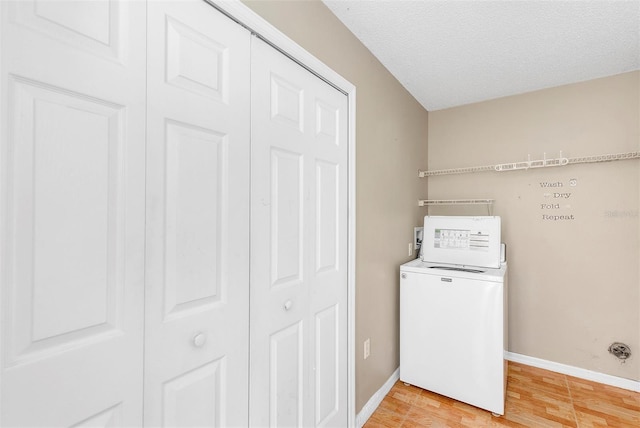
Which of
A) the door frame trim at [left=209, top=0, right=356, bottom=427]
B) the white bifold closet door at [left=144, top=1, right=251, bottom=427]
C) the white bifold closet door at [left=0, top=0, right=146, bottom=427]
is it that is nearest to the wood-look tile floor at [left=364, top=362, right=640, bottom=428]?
the door frame trim at [left=209, top=0, right=356, bottom=427]

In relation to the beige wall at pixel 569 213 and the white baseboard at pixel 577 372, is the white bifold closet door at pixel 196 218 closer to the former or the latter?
the white baseboard at pixel 577 372

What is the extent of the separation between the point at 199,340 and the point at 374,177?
4.77 feet

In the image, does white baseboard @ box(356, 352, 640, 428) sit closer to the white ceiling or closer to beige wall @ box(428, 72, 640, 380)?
beige wall @ box(428, 72, 640, 380)

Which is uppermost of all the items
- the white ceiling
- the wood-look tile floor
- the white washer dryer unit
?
the white ceiling

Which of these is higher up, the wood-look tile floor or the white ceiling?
the white ceiling

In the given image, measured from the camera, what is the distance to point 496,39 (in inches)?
71.1

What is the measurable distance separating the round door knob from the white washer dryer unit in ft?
5.35

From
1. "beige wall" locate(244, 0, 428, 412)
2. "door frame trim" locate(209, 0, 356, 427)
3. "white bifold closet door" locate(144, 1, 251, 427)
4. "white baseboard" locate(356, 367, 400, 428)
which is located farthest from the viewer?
"white baseboard" locate(356, 367, 400, 428)

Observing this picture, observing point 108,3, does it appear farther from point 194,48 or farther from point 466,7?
point 466,7

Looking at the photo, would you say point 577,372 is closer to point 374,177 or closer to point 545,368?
point 545,368

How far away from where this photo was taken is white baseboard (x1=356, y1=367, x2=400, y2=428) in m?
1.81

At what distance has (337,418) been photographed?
162cm

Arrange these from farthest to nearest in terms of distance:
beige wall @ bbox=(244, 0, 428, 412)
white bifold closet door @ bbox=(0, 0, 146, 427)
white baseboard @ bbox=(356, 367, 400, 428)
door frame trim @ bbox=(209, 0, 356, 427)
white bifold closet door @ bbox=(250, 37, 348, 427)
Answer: white baseboard @ bbox=(356, 367, 400, 428) → beige wall @ bbox=(244, 0, 428, 412) → door frame trim @ bbox=(209, 0, 356, 427) → white bifold closet door @ bbox=(250, 37, 348, 427) → white bifold closet door @ bbox=(0, 0, 146, 427)

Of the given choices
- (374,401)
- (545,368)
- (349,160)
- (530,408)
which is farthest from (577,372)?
(349,160)
